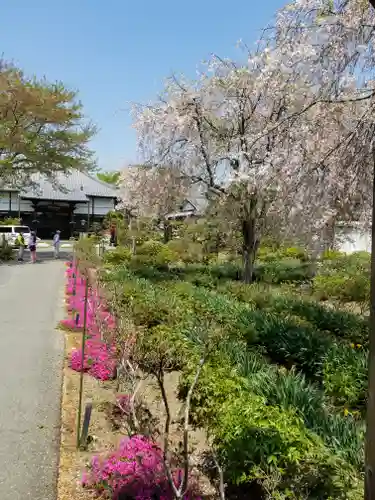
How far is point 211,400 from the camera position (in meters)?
5.16

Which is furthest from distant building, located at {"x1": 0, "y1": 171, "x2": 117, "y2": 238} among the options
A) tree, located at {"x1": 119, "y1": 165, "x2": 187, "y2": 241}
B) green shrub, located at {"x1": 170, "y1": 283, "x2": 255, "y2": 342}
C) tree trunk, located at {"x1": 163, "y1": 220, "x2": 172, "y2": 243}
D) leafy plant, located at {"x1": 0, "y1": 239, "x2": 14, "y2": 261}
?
green shrub, located at {"x1": 170, "y1": 283, "x2": 255, "y2": 342}

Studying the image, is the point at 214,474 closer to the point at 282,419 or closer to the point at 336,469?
the point at 282,419

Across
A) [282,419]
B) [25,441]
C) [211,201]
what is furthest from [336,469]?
[211,201]

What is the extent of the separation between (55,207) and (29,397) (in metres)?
44.4

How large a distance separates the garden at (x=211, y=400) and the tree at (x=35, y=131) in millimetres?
17048

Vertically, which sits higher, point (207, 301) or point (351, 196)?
point (351, 196)

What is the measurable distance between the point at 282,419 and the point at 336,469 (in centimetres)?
75

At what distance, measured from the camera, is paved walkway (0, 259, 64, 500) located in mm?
4316

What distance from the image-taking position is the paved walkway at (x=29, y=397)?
4316 mm

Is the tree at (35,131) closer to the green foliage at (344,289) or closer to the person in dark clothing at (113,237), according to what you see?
the person in dark clothing at (113,237)

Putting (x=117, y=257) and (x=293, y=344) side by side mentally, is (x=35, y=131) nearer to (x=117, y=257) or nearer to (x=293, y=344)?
(x=117, y=257)

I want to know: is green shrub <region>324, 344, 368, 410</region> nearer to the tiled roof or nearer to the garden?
the garden

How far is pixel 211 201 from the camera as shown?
1786cm

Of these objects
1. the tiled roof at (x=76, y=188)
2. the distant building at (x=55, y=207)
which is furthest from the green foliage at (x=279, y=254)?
the tiled roof at (x=76, y=188)
